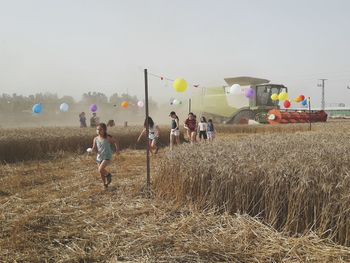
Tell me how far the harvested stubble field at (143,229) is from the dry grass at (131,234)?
1 cm

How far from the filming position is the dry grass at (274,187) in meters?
4.44

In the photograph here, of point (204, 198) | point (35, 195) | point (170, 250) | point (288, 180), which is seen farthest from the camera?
point (35, 195)

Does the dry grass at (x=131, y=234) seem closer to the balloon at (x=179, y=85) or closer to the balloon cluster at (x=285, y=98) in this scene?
the balloon at (x=179, y=85)

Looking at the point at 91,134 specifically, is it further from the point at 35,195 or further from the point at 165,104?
the point at 165,104

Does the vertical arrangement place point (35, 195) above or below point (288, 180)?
below

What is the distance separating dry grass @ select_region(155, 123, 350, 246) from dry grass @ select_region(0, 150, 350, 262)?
23 centimetres

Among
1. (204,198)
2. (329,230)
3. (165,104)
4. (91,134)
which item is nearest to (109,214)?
(204,198)

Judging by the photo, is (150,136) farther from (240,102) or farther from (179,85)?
(240,102)

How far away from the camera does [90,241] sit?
15.0 ft

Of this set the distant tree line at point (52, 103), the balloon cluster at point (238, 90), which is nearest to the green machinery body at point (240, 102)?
the balloon cluster at point (238, 90)

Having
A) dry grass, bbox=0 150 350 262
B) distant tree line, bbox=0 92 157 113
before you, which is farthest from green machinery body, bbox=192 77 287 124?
dry grass, bbox=0 150 350 262

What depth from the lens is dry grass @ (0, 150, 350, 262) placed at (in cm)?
410

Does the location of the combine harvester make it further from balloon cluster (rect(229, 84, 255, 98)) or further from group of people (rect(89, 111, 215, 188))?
group of people (rect(89, 111, 215, 188))

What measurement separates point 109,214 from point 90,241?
3.65ft
